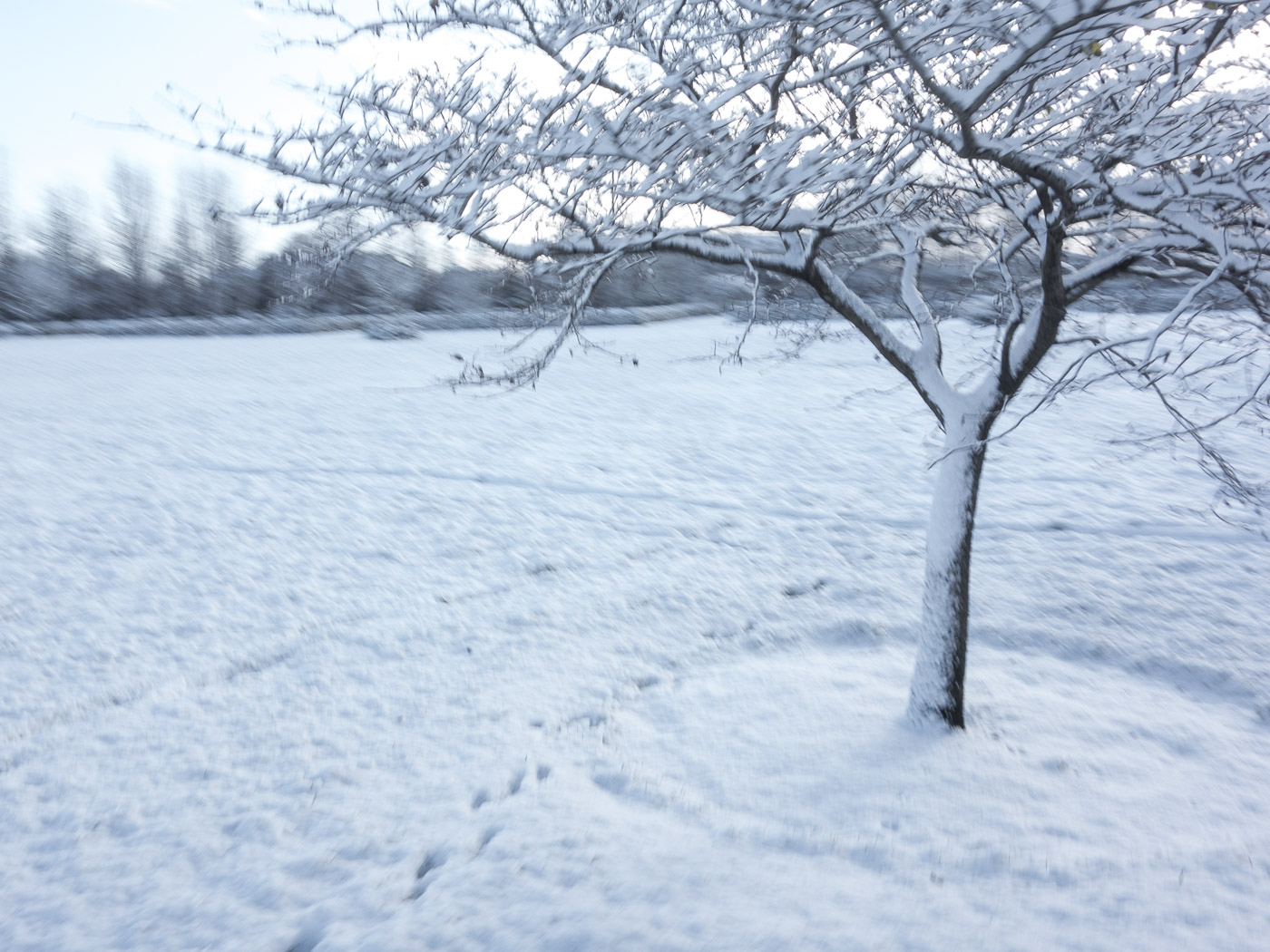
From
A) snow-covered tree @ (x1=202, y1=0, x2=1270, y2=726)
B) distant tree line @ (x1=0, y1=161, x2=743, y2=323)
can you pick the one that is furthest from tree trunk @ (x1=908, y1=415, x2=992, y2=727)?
distant tree line @ (x1=0, y1=161, x2=743, y2=323)

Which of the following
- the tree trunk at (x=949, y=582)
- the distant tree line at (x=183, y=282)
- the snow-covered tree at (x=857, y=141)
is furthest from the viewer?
the distant tree line at (x=183, y=282)

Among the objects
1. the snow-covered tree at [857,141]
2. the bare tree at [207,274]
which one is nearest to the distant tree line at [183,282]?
the bare tree at [207,274]

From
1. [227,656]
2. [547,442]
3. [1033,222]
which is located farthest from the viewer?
[547,442]

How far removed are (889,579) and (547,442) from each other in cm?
639

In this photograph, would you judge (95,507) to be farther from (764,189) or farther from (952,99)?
(952,99)

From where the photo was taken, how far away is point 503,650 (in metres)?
5.73

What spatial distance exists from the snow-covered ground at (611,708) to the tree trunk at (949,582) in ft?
0.76

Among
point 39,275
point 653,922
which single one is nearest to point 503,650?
point 653,922

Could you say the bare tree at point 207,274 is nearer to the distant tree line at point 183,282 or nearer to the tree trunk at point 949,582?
the distant tree line at point 183,282

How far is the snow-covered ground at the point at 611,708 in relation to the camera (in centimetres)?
324

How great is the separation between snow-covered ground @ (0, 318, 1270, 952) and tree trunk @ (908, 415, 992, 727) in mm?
231

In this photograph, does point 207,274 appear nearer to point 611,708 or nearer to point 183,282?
point 183,282

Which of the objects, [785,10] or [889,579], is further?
[889,579]

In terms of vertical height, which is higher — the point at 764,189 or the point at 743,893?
the point at 764,189
